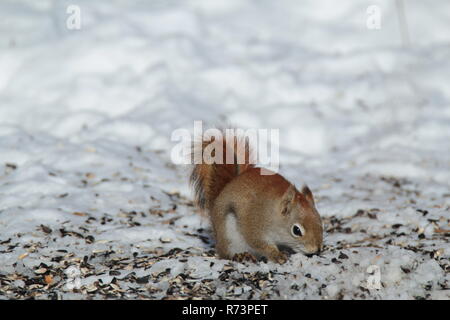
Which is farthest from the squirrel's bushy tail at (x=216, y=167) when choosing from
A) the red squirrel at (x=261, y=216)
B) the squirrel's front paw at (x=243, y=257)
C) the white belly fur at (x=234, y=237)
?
the squirrel's front paw at (x=243, y=257)

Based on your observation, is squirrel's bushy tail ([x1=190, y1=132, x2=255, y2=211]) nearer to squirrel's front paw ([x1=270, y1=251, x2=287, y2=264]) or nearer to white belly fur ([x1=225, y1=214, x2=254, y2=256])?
white belly fur ([x1=225, y1=214, x2=254, y2=256])

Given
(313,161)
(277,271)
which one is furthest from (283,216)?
(313,161)

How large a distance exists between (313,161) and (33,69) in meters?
3.06

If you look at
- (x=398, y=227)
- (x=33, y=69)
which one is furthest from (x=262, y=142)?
(x=33, y=69)

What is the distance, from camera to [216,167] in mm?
3525

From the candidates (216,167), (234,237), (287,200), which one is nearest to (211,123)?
(216,167)

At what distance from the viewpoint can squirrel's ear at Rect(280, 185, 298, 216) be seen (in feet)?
10.3

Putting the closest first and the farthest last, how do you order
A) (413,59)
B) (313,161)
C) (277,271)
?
(277,271) → (313,161) → (413,59)

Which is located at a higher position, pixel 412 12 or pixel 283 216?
pixel 412 12

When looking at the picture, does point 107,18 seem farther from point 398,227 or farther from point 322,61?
point 398,227
